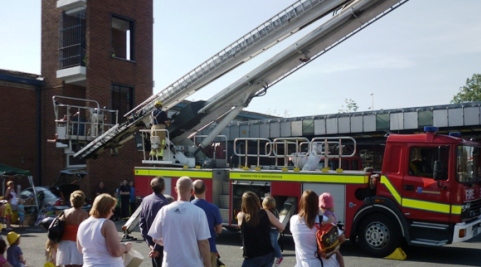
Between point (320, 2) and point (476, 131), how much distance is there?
38.6ft

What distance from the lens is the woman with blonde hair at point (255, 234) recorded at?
20.5 feet

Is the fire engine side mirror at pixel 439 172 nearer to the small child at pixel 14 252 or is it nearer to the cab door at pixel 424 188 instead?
the cab door at pixel 424 188

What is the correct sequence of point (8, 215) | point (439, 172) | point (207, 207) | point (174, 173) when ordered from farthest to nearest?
point (8, 215)
point (174, 173)
point (439, 172)
point (207, 207)

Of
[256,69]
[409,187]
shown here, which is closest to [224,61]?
[256,69]

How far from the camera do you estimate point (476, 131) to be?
70.5 feet

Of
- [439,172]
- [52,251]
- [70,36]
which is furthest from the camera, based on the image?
[70,36]

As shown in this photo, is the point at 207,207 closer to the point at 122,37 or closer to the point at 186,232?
the point at 186,232

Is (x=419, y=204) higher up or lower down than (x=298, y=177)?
lower down

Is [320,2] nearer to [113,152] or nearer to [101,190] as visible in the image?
[113,152]

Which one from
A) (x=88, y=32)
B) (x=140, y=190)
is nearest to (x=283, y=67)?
(x=140, y=190)

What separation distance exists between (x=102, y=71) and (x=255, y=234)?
17351mm

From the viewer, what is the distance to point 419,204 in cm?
1123

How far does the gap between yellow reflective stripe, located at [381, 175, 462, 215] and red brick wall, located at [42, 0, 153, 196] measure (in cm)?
1331

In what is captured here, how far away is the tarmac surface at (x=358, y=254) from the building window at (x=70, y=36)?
991 cm
